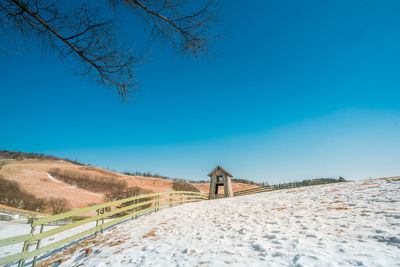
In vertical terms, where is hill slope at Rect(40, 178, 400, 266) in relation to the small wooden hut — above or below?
below

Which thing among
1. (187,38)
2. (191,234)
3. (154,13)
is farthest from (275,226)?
(154,13)

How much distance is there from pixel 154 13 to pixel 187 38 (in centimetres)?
65

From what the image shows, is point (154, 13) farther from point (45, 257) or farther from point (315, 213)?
point (45, 257)

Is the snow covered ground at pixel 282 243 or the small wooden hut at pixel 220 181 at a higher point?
the small wooden hut at pixel 220 181

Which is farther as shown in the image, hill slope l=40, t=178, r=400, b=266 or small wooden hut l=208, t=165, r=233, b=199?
small wooden hut l=208, t=165, r=233, b=199

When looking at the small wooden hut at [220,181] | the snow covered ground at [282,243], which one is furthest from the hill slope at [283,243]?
the small wooden hut at [220,181]

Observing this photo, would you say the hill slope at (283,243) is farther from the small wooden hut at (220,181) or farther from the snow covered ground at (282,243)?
the small wooden hut at (220,181)

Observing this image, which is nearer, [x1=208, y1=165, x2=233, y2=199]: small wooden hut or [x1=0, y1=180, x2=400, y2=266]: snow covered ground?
[x1=0, y1=180, x2=400, y2=266]: snow covered ground

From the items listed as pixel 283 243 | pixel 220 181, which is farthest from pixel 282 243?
pixel 220 181

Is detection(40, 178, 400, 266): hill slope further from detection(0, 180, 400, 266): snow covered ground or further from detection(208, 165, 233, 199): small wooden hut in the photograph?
detection(208, 165, 233, 199): small wooden hut

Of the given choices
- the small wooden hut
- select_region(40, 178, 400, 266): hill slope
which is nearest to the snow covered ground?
select_region(40, 178, 400, 266): hill slope

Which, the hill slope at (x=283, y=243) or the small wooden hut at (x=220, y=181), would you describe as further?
the small wooden hut at (x=220, y=181)

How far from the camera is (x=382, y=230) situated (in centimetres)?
348

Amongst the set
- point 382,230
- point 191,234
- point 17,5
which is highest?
point 17,5
